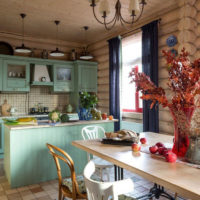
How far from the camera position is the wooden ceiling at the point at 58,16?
3.72 metres

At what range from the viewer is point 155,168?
4.90 ft

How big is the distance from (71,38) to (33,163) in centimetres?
381

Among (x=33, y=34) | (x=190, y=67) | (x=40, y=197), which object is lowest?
(x=40, y=197)

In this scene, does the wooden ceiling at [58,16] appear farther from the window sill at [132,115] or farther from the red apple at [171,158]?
the red apple at [171,158]

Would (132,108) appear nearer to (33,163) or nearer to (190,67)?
(33,163)

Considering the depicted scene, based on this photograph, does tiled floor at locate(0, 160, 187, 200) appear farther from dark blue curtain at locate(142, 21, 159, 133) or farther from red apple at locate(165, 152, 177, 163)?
red apple at locate(165, 152, 177, 163)

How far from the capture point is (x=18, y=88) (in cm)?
514

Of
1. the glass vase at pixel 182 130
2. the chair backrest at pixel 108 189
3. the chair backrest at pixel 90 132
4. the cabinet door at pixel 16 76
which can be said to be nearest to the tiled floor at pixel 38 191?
the chair backrest at pixel 90 132

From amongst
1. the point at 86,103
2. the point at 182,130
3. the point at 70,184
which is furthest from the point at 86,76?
the point at 182,130

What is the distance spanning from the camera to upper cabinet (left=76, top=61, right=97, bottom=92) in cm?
571

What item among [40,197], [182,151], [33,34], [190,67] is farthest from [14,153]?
[33,34]

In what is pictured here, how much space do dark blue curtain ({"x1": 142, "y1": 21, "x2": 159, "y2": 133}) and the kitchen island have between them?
1187 mm

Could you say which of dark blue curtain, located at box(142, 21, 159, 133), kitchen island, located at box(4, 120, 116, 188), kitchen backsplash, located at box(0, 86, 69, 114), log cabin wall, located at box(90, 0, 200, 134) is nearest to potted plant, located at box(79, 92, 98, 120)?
kitchen island, located at box(4, 120, 116, 188)

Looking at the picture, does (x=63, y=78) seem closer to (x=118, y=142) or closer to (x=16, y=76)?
(x=16, y=76)
